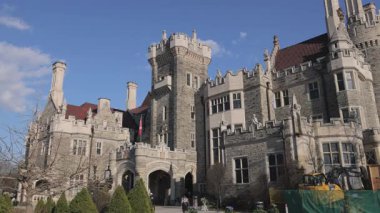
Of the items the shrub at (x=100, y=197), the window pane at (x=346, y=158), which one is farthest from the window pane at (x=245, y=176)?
the shrub at (x=100, y=197)

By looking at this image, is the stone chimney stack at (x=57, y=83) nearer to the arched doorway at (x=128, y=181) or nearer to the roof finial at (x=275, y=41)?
the arched doorway at (x=128, y=181)

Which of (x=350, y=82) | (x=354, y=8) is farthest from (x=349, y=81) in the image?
(x=354, y=8)

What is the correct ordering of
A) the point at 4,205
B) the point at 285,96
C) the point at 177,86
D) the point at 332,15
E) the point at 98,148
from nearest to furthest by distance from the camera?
1. the point at 4,205
2. the point at 285,96
3. the point at 332,15
4. the point at 177,86
5. the point at 98,148

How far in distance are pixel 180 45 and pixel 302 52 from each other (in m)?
12.2

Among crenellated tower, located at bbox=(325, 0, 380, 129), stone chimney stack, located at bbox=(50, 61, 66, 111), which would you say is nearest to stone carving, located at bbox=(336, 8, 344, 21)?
crenellated tower, located at bbox=(325, 0, 380, 129)

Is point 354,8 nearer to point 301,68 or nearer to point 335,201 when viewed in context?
point 301,68

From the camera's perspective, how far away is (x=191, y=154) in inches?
1300

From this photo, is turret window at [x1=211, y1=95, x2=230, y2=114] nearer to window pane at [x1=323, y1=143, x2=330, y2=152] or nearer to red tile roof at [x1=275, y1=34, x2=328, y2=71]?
red tile roof at [x1=275, y1=34, x2=328, y2=71]

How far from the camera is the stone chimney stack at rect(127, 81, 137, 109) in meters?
50.9

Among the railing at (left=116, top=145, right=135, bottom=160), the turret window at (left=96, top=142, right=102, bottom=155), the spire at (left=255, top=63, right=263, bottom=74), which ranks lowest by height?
the railing at (left=116, top=145, right=135, bottom=160)

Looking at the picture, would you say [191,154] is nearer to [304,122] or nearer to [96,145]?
[96,145]

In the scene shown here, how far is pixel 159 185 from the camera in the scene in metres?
34.1

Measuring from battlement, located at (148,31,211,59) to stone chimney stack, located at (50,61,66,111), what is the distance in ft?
34.9

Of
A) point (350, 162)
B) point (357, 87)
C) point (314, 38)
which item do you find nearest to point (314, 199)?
point (350, 162)
